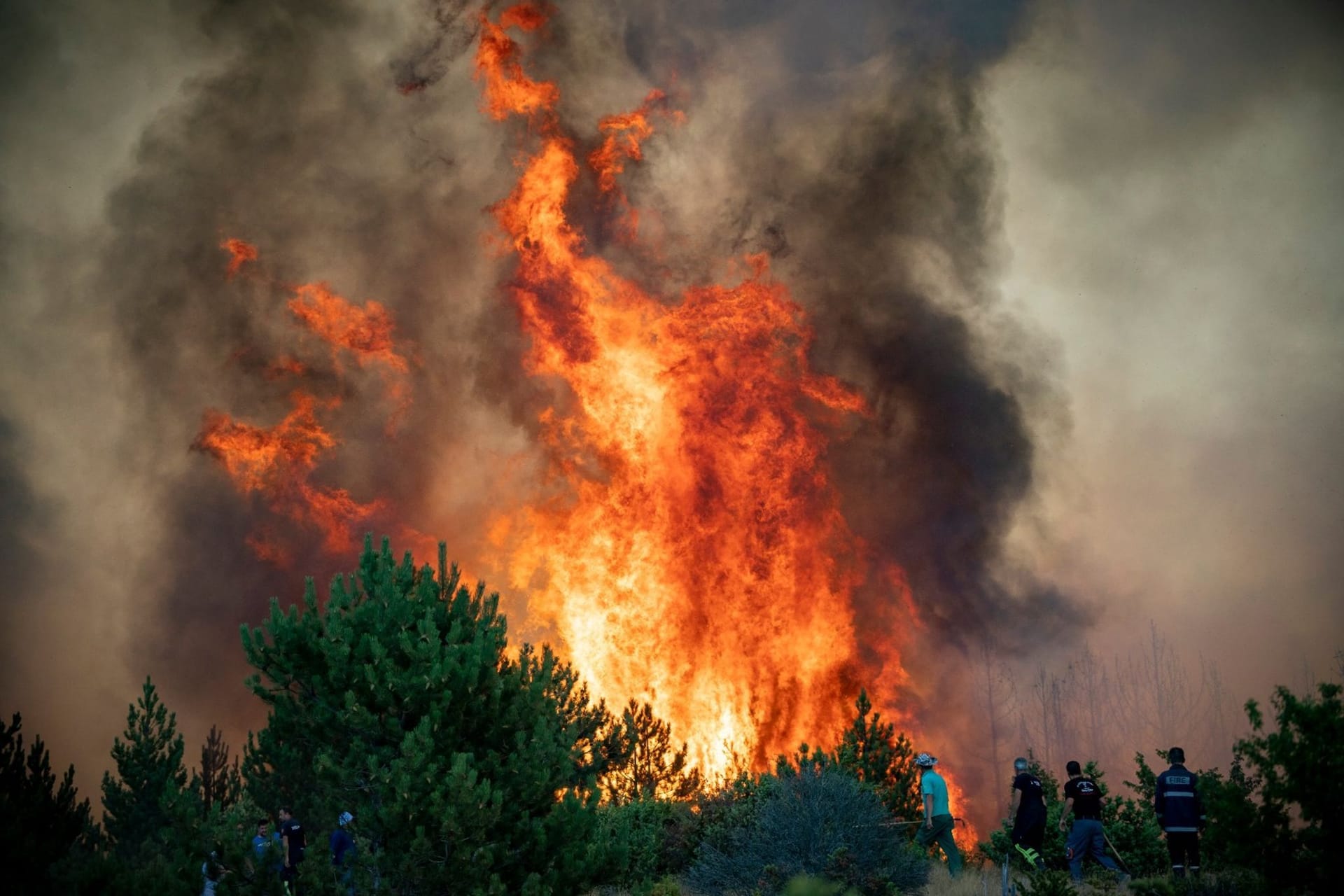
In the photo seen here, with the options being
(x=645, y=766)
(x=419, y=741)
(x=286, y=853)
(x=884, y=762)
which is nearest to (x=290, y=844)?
(x=286, y=853)

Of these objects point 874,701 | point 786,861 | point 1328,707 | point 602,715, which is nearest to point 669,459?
point 874,701

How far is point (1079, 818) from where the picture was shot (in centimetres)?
1666

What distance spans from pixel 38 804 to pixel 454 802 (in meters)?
10.0

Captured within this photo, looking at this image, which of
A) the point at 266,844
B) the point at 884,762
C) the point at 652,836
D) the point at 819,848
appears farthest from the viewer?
the point at 884,762

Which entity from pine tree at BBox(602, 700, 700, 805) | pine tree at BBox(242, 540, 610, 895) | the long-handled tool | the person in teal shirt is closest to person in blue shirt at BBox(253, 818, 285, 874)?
pine tree at BBox(242, 540, 610, 895)

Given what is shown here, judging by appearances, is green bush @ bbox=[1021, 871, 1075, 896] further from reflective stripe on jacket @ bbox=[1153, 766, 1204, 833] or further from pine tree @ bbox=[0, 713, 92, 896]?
pine tree @ bbox=[0, 713, 92, 896]

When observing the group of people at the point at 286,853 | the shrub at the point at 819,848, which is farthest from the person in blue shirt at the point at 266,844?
the shrub at the point at 819,848

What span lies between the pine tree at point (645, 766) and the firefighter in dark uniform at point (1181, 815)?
16487mm

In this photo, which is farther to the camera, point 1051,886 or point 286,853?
point 286,853

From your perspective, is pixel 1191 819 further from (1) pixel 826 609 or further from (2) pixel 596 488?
(2) pixel 596 488

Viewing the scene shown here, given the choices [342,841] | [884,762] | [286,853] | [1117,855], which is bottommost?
[1117,855]

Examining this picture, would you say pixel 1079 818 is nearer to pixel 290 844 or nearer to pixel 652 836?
pixel 652 836

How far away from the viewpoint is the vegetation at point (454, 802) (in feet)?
37.4

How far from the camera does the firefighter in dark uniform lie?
15422 millimetres
